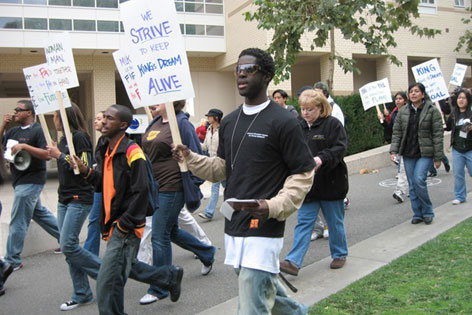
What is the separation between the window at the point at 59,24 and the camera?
2134cm

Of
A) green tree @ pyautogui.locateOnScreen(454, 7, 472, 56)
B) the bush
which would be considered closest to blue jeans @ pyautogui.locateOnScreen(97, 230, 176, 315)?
the bush

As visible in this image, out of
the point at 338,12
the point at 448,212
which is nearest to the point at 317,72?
the point at 338,12

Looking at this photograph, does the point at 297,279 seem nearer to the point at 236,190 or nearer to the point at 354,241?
the point at 354,241

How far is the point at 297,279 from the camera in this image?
204 inches

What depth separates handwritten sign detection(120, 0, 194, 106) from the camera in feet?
12.5

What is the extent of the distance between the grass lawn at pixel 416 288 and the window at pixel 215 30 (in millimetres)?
20007

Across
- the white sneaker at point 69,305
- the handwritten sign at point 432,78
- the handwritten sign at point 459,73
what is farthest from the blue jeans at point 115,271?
the handwritten sign at point 459,73

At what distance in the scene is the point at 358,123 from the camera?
1539 cm

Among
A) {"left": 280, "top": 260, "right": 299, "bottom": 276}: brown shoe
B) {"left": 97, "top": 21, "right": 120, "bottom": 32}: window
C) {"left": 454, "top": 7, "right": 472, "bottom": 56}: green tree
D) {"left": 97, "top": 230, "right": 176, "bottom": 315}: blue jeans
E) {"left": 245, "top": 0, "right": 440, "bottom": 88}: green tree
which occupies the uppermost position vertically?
{"left": 97, "top": 21, "right": 120, "bottom": 32}: window

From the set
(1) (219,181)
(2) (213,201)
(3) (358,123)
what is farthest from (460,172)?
(3) (358,123)

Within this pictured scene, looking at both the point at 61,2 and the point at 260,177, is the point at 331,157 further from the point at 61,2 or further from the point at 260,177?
the point at 61,2

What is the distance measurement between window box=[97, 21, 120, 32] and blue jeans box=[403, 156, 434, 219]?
17966 mm

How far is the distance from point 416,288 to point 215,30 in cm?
2121

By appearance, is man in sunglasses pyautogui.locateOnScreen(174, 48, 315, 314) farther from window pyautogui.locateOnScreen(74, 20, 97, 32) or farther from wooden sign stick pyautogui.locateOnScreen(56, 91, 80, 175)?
window pyautogui.locateOnScreen(74, 20, 97, 32)
